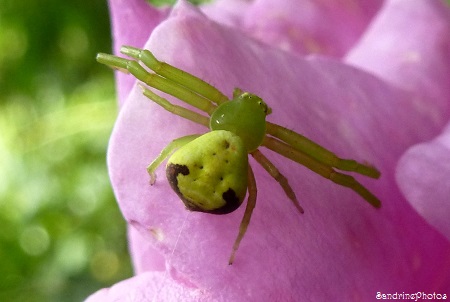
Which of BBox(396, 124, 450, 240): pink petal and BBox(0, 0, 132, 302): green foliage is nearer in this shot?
BBox(396, 124, 450, 240): pink petal

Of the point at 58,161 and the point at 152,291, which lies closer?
the point at 152,291

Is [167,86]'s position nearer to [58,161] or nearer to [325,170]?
Answer: [325,170]

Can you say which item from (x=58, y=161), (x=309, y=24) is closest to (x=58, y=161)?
(x=58, y=161)

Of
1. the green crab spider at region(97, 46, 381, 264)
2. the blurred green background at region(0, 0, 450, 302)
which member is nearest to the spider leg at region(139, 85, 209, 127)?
the green crab spider at region(97, 46, 381, 264)

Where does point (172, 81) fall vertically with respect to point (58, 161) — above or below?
above

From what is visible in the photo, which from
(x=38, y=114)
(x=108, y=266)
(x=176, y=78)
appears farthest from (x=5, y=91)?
(x=176, y=78)

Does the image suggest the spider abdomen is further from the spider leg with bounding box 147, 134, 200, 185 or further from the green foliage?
the green foliage

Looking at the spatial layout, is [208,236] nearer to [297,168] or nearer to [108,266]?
[297,168]

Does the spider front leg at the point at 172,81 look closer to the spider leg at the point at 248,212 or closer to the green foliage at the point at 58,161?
the spider leg at the point at 248,212
